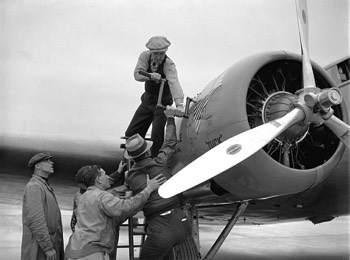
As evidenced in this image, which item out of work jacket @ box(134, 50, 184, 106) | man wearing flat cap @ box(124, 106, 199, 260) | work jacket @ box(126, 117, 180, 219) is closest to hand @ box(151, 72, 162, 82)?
work jacket @ box(134, 50, 184, 106)

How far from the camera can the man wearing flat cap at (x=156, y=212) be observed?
4.82 meters

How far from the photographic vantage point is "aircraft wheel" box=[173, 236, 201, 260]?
5.38 m

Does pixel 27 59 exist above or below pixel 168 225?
above

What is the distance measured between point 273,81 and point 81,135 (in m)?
5.48

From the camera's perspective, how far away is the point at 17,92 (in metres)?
8.62

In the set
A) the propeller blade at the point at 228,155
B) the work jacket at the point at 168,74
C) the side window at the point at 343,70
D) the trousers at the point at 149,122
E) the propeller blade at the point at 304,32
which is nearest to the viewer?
the propeller blade at the point at 228,155

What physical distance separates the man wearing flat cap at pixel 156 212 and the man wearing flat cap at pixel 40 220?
3.00ft

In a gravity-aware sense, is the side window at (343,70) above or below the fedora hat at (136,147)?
above

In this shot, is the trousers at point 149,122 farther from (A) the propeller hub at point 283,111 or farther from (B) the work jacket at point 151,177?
(A) the propeller hub at point 283,111

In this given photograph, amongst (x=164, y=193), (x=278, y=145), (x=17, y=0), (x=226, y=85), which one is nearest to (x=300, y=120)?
(x=278, y=145)

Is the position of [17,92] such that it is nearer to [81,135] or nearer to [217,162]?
[81,135]

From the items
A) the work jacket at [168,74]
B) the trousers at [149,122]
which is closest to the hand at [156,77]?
the work jacket at [168,74]

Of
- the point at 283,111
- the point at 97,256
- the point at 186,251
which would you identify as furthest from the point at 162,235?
the point at 283,111

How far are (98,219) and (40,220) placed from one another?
31.2 inches
